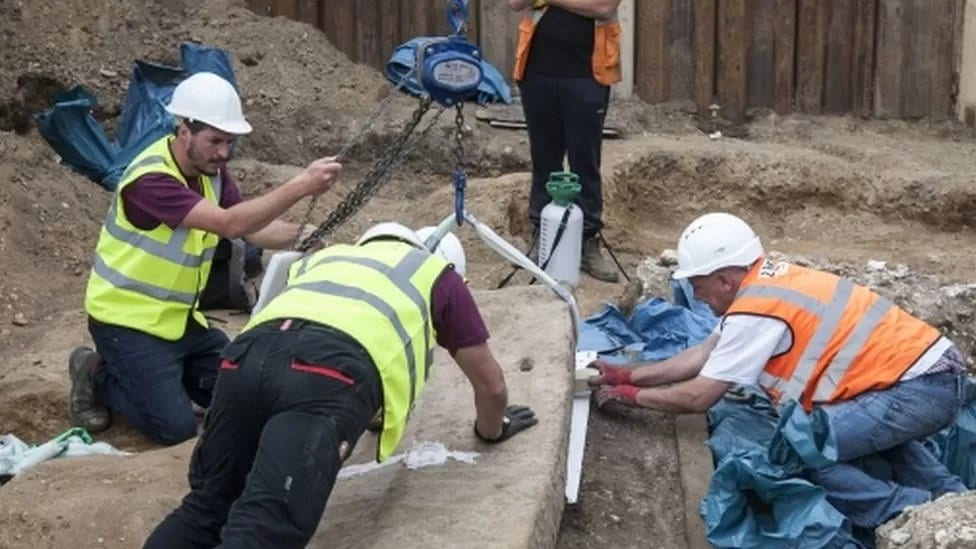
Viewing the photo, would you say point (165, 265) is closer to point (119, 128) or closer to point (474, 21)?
point (119, 128)

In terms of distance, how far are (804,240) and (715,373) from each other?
4964 mm

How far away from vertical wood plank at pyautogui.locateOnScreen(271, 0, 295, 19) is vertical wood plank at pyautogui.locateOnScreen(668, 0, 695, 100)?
261cm

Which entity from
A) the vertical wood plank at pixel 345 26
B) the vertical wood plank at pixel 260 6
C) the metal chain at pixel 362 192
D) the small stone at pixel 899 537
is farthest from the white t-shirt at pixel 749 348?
the vertical wood plank at pixel 260 6

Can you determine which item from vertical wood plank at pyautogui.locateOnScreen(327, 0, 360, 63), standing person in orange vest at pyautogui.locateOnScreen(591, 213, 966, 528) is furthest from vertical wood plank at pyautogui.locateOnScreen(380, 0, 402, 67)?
standing person in orange vest at pyautogui.locateOnScreen(591, 213, 966, 528)

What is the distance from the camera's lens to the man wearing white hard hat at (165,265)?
6898mm

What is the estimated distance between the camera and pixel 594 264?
9.48 meters

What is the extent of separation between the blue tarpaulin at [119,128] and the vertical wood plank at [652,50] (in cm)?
333

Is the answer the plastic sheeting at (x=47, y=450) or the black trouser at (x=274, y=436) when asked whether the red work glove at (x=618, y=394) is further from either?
the plastic sheeting at (x=47, y=450)

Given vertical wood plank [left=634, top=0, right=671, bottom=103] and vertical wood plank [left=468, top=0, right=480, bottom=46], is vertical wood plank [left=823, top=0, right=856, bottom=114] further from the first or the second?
vertical wood plank [left=468, top=0, right=480, bottom=46]

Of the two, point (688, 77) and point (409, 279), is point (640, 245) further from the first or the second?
point (409, 279)

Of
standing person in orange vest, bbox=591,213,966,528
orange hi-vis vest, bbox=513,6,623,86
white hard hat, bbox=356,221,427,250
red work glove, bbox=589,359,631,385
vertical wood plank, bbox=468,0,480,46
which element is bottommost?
red work glove, bbox=589,359,631,385

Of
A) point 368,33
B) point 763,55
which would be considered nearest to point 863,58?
point 763,55

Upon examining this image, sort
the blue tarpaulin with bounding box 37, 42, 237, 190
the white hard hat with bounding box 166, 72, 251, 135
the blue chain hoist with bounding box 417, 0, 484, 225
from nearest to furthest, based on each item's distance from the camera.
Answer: the blue chain hoist with bounding box 417, 0, 484, 225 → the white hard hat with bounding box 166, 72, 251, 135 → the blue tarpaulin with bounding box 37, 42, 237, 190

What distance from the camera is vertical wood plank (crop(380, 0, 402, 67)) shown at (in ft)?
41.3
